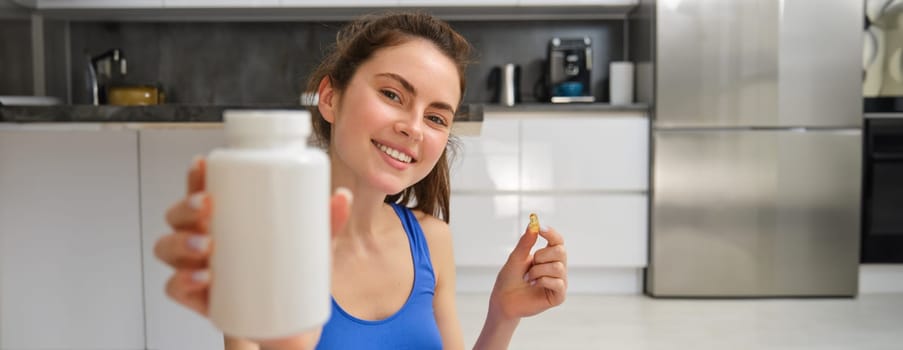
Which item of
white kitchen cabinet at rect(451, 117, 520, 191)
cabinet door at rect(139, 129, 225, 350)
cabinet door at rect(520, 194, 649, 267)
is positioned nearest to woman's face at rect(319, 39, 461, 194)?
cabinet door at rect(139, 129, 225, 350)

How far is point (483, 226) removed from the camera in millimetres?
3420

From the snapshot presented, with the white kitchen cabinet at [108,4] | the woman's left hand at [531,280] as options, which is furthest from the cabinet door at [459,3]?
the woman's left hand at [531,280]

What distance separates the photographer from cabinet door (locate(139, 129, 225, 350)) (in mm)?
1653

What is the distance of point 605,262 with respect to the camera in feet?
11.4

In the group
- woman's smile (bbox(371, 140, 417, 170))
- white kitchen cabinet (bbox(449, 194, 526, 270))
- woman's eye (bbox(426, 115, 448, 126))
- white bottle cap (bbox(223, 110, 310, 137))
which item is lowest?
white kitchen cabinet (bbox(449, 194, 526, 270))

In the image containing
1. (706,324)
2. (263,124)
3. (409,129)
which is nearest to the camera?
(263,124)

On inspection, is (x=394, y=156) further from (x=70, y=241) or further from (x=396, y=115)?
(x=70, y=241)

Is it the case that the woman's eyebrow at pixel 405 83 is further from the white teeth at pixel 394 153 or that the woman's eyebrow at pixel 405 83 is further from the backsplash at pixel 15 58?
the backsplash at pixel 15 58

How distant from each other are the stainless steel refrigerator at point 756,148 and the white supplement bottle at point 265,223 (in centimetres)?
315

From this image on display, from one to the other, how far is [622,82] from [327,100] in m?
2.93

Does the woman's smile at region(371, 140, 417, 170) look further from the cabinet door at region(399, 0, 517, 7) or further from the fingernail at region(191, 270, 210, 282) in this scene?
the cabinet door at region(399, 0, 517, 7)

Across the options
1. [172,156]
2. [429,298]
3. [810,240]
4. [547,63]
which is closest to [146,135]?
[172,156]

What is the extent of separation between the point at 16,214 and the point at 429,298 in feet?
3.73

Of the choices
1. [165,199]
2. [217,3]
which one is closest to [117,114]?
[165,199]
